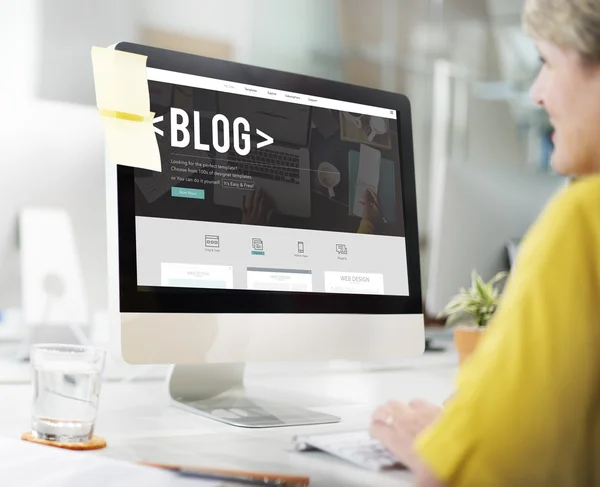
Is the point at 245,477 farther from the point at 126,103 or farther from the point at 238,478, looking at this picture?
the point at 126,103

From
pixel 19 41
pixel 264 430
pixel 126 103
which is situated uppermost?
pixel 19 41

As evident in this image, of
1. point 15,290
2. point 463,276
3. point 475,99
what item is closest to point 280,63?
point 475,99

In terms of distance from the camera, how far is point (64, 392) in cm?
101

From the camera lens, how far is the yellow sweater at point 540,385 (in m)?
0.55

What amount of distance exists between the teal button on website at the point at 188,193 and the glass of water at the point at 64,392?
249mm

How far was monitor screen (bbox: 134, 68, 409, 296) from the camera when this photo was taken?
1135 millimetres

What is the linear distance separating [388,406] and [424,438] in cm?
32

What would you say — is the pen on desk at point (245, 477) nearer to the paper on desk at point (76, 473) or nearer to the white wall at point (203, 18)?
the paper on desk at point (76, 473)

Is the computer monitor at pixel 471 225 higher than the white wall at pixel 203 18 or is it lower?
lower

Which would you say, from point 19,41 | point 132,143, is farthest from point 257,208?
point 19,41

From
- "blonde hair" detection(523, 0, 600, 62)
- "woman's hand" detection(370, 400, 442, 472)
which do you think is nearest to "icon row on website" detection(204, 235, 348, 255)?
"woman's hand" detection(370, 400, 442, 472)

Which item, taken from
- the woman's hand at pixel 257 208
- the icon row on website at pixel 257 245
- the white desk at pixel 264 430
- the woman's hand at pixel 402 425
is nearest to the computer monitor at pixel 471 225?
the white desk at pixel 264 430

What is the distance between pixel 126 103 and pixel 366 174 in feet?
1.40

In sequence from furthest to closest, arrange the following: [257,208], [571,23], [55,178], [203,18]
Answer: [203,18], [55,178], [257,208], [571,23]
